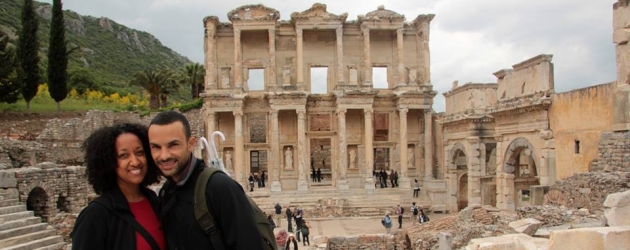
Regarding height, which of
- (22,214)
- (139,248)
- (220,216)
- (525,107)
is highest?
(525,107)

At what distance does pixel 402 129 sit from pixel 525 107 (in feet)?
40.2

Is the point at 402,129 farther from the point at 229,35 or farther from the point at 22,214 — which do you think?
the point at 22,214

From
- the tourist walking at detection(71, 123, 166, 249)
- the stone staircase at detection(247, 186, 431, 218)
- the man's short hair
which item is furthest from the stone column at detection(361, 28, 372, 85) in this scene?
the man's short hair

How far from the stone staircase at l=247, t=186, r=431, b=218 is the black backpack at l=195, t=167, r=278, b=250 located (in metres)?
21.8

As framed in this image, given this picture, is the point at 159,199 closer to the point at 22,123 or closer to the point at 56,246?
the point at 56,246

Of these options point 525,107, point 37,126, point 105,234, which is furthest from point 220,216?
point 37,126

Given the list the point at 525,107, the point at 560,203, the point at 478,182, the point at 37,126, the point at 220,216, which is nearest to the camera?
the point at 220,216

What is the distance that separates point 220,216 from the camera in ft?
9.89

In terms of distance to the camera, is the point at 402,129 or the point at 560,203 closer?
the point at 560,203

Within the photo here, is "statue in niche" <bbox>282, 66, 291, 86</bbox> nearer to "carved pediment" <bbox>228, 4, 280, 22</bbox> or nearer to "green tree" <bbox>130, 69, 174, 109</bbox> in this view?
"carved pediment" <bbox>228, 4, 280, 22</bbox>

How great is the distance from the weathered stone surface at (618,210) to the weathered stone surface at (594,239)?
216cm

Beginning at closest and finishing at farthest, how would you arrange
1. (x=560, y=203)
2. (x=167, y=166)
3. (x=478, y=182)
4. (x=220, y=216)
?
(x=220, y=216) → (x=167, y=166) → (x=560, y=203) → (x=478, y=182)

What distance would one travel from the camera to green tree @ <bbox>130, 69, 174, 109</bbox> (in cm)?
4175

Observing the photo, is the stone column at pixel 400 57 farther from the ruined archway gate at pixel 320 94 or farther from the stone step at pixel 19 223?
the stone step at pixel 19 223
